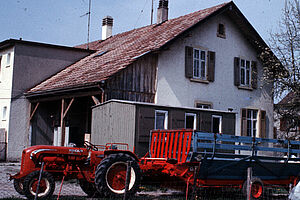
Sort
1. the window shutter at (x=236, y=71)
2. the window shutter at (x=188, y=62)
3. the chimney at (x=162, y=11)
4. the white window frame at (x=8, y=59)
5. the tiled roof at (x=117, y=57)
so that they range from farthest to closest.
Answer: the chimney at (x=162, y=11), the white window frame at (x=8, y=59), the window shutter at (x=236, y=71), the window shutter at (x=188, y=62), the tiled roof at (x=117, y=57)

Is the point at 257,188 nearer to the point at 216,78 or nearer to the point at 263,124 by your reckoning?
the point at 216,78

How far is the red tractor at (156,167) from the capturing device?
33.0ft

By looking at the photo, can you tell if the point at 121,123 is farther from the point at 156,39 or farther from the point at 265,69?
the point at 265,69

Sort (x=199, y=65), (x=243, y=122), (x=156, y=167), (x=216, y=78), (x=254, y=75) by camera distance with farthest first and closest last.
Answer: (x=254, y=75) < (x=243, y=122) < (x=216, y=78) < (x=199, y=65) < (x=156, y=167)

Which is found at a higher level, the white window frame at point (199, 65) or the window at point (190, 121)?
the white window frame at point (199, 65)

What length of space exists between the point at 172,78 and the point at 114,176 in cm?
1043

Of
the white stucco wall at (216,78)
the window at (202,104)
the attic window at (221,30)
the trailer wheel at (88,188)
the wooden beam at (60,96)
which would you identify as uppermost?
the attic window at (221,30)

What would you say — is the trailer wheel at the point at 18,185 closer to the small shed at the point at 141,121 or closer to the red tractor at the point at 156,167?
the red tractor at the point at 156,167

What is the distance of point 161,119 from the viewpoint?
15.7m

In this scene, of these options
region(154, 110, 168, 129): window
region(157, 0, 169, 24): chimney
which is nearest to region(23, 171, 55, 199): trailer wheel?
region(154, 110, 168, 129): window

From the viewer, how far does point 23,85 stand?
23.5m

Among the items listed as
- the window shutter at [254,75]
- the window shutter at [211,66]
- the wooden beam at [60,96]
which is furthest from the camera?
the window shutter at [254,75]

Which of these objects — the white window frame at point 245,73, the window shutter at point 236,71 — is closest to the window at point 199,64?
the window shutter at point 236,71

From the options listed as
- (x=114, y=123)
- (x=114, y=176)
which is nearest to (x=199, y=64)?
(x=114, y=123)
